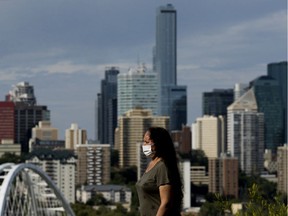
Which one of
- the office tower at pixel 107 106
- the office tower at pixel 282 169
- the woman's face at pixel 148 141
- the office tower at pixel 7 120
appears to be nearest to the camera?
the woman's face at pixel 148 141

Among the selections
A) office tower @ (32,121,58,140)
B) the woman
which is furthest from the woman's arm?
office tower @ (32,121,58,140)

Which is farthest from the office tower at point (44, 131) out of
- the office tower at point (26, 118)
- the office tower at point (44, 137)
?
the office tower at point (26, 118)

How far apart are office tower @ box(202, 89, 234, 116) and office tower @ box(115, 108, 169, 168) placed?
19.1 m

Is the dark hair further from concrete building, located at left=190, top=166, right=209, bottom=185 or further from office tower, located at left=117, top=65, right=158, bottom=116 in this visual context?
office tower, located at left=117, top=65, right=158, bottom=116

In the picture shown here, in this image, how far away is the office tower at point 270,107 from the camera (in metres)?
129

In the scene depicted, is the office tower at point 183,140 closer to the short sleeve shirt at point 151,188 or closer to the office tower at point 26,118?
the office tower at point 26,118

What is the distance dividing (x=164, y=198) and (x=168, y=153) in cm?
19

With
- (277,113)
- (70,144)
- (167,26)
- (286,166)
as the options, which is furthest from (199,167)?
(167,26)

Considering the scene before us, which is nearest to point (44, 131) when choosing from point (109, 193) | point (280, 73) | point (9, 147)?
point (9, 147)

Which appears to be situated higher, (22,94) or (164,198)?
(22,94)

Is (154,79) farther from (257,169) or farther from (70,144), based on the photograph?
(257,169)

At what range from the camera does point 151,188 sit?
193 inches

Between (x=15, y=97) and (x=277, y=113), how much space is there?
27409mm

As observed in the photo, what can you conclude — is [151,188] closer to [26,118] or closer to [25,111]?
[26,118]
